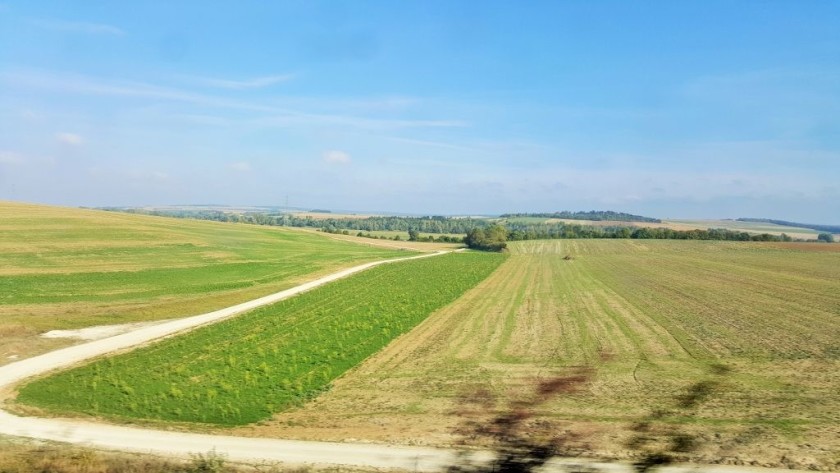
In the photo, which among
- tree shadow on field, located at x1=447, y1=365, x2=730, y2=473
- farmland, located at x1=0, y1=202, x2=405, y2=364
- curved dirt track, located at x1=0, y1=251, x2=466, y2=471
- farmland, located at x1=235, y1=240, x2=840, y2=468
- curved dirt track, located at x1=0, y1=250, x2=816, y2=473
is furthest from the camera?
farmland, located at x1=0, y1=202, x2=405, y2=364

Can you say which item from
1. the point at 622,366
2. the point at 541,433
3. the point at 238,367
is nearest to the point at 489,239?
the point at 622,366

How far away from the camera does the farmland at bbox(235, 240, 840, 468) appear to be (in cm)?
1509

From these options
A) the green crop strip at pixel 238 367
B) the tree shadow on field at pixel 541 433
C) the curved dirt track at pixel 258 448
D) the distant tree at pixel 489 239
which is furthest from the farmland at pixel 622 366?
the distant tree at pixel 489 239

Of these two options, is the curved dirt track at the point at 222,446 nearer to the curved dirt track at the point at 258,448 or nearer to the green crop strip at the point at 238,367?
the curved dirt track at the point at 258,448

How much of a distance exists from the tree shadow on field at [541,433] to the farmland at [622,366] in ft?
1.15

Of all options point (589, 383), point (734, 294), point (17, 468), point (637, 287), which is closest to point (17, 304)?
point (17, 468)

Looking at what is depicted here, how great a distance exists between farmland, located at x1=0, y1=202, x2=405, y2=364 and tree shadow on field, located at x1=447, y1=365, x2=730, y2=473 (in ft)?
63.7

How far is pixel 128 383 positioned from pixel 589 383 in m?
15.9

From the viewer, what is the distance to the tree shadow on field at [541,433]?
1317 centimetres

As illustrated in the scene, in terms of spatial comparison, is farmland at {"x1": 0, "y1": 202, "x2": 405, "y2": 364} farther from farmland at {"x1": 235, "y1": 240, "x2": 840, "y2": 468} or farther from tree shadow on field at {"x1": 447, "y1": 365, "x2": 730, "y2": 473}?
tree shadow on field at {"x1": 447, "y1": 365, "x2": 730, "y2": 473}

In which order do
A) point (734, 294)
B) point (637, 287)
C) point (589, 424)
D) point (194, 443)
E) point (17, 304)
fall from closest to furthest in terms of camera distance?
point (194, 443)
point (589, 424)
point (17, 304)
point (734, 294)
point (637, 287)

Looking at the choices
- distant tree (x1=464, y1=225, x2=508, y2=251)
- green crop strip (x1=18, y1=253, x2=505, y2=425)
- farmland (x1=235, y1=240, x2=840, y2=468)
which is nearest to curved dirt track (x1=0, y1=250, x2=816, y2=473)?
farmland (x1=235, y1=240, x2=840, y2=468)

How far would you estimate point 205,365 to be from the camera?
71.8ft

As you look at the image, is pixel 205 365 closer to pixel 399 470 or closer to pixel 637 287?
pixel 399 470
